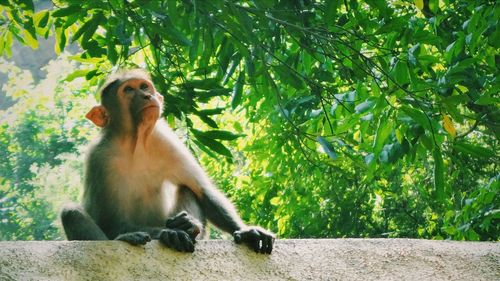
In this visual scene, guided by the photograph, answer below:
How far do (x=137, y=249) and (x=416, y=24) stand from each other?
2930mm

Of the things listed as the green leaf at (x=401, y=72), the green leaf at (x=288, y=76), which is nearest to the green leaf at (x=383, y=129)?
the green leaf at (x=401, y=72)

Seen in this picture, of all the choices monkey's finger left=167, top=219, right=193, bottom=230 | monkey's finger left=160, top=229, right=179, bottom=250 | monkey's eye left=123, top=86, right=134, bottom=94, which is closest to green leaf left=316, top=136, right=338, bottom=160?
monkey's finger left=167, top=219, right=193, bottom=230

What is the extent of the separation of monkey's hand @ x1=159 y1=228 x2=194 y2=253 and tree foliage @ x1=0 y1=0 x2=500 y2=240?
84 centimetres

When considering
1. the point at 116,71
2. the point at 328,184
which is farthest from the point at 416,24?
the point at 328,184

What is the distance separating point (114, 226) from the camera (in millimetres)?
4492

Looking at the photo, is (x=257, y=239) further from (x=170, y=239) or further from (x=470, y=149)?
(x=470, y=149)

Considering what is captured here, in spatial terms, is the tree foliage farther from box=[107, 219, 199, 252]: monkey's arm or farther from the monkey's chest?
box=[107, 219, 199, 252]: monkey's arm

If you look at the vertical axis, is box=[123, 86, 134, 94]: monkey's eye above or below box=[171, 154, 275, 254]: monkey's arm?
above

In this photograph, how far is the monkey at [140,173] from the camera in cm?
455

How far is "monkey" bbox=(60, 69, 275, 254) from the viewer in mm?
4551

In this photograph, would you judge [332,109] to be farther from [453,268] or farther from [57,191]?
[57,191]

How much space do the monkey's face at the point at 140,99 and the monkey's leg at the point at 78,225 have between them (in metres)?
0.92

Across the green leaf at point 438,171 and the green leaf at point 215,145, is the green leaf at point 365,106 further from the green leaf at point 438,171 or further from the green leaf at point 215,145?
the green leaf at point 215,145

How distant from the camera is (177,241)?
11.6 feet
